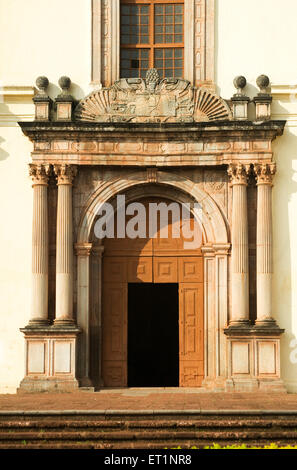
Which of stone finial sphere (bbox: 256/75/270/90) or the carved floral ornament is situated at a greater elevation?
stone finial sphere (bbox: 256/75/270/90)

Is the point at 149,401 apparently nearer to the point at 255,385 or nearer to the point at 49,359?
the point at 255,385

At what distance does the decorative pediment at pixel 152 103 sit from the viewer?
2109 centimetres

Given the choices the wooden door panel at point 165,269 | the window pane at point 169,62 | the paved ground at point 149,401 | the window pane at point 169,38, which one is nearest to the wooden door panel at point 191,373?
the paved ground at point 149,401

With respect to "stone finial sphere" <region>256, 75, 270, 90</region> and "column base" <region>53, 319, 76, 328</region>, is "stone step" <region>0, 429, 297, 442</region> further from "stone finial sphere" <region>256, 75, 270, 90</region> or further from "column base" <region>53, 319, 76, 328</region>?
"stone finial sphere" <region>256, 75, 270, 90</region>

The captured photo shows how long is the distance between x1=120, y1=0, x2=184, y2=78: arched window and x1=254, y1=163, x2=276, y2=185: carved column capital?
9.43 ft

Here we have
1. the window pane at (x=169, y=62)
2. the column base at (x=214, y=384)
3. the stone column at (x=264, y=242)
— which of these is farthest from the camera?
the window pane at (x=169, y=62)

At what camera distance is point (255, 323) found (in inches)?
809

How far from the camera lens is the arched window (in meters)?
21.7

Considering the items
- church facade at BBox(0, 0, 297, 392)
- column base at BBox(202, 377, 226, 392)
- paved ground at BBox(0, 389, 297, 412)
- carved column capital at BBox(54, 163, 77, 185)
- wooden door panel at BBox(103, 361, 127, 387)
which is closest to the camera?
paved ground at BBox(0, 389, 297, 412)

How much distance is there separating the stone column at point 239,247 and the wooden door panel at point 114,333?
8.20 feet

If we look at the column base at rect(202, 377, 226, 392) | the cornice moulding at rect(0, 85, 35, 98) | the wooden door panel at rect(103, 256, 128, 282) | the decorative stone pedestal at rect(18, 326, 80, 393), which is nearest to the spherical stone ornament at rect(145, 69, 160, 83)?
the cornice moulding at rect(0, 85, 35, 98)

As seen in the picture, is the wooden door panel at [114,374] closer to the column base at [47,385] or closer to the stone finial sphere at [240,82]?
the column base at [47,385]

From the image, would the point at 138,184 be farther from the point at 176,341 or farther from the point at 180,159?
the point at 176,341

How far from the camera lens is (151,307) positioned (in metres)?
21.5
